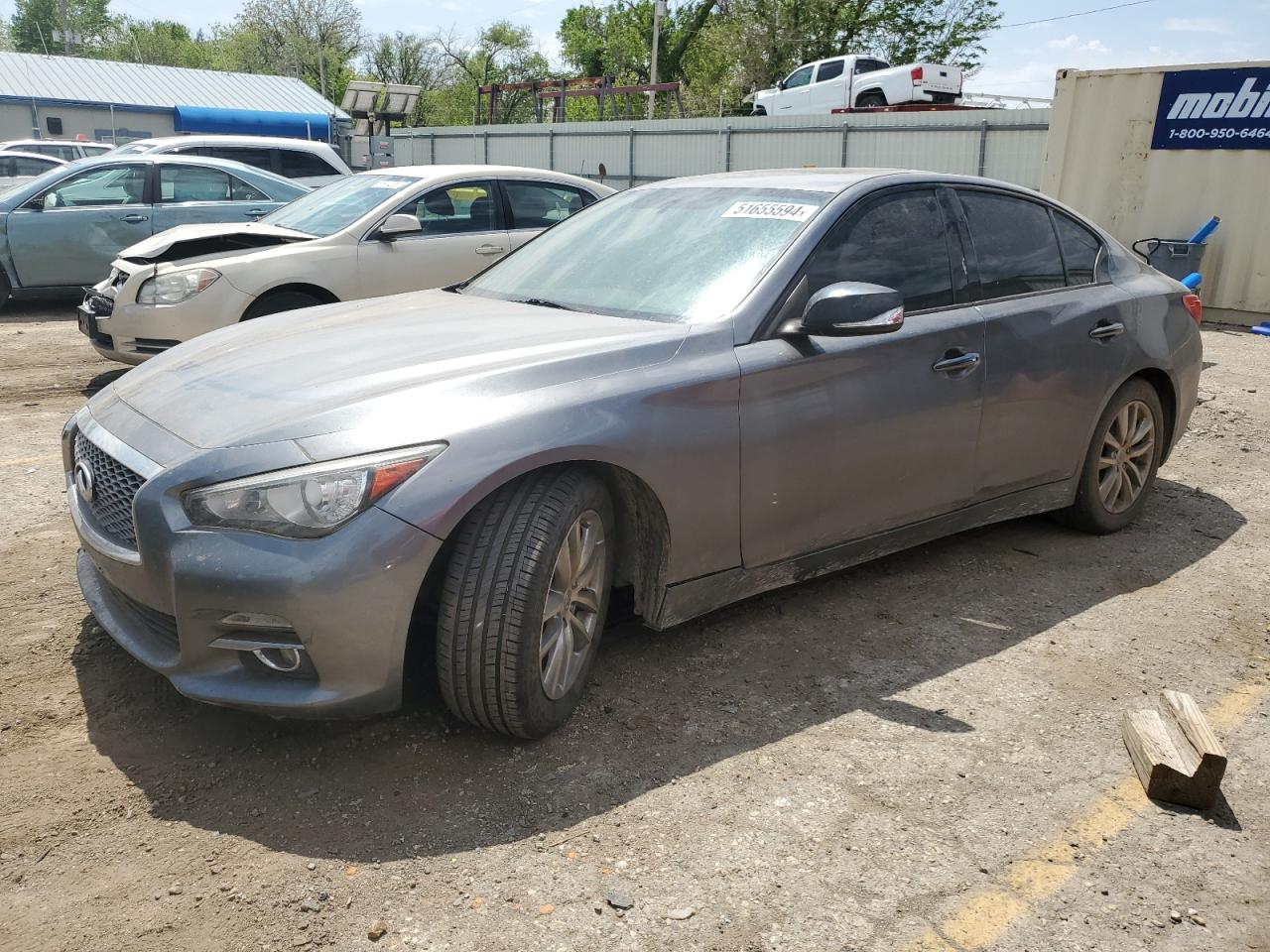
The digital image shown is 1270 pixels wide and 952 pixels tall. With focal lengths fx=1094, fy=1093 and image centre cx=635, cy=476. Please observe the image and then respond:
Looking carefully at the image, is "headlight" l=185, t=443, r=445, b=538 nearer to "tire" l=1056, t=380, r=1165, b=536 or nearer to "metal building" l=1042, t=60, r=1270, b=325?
"tire" l=1056, t=380, r=1165, b=536

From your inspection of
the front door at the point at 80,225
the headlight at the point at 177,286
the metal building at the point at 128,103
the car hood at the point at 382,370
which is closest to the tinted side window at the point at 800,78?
the metal building at the point at 128,103

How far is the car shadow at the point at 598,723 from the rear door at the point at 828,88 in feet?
82.0

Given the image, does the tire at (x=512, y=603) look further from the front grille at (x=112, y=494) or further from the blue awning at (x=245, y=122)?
the blue awning at (x=245, y=122)

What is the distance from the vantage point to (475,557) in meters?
2.84

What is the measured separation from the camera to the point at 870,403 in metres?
3.75

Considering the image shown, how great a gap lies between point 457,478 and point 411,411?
247 mm

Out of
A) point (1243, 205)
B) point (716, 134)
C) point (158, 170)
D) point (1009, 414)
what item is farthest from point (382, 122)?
point (1009, 414)

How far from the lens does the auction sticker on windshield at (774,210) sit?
383 centimetres

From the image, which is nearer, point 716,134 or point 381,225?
point 381,225

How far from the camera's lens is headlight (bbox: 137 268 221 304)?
7.19 metres

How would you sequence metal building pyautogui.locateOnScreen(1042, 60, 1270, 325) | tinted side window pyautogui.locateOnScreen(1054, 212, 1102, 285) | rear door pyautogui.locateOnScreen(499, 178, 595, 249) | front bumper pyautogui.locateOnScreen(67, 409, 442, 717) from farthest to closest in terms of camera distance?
1. metal building pyautogui.locateOnScreen(1042, 60, 1270, 325)
2. rear door pyautogui.locateOnScreen(499, 178, 595, 249)
3. tinted side window pyautogui.locateOnScreen(1054, 212, 1102, 285)
4. front bumper pyautogui.locateOnScreen(67, 409, 442, 717)

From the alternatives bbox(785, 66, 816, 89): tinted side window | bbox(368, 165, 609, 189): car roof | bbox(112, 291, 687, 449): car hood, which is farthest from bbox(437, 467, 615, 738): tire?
bbox(785, 66, 816, 89): tinted side window

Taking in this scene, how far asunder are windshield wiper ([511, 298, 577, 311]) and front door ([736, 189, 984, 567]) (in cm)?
74

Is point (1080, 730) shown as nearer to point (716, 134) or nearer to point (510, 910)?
point (510, 910)
